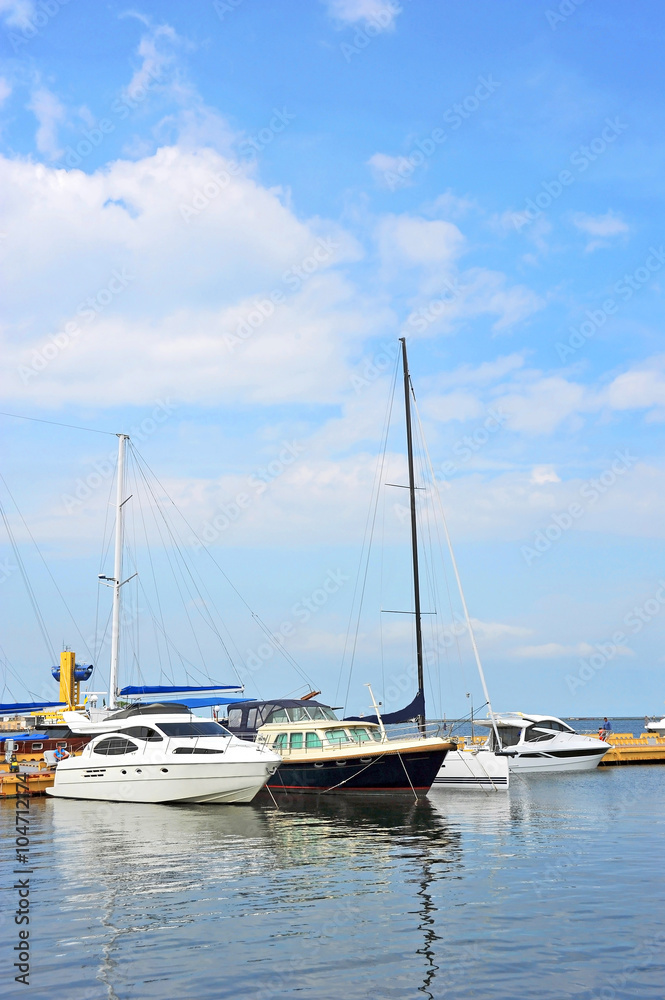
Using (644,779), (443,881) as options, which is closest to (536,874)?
(443,881)

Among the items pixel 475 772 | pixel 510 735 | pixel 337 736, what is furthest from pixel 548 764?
pixel 337 736

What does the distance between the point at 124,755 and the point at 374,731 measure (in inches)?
357

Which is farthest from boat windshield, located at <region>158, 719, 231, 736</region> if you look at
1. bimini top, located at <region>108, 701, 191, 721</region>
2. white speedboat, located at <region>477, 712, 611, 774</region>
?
white speedboat, located at <region>477, 712, 611, 774</region>

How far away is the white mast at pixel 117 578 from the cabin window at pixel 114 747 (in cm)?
825

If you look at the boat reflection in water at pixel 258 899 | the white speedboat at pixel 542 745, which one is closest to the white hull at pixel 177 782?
the boat reflection in water at pixel 258 899

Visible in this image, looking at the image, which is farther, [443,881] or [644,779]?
[644,779]

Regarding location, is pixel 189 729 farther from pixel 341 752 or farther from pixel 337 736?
pixel 337 736

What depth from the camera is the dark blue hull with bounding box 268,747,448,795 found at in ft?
92.9

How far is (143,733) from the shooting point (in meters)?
28.4

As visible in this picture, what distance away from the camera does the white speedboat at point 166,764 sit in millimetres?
26906

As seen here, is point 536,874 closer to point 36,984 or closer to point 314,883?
point 314,883

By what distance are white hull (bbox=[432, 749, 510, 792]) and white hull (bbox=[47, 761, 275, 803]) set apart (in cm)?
944

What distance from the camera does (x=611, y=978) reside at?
10219mm

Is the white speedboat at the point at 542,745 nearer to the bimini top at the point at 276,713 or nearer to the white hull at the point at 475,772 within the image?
the white hull at the point at 475,772
